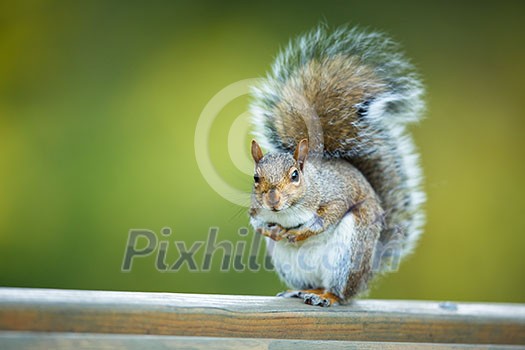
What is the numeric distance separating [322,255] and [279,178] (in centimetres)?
20

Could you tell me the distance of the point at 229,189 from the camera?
1.40 m

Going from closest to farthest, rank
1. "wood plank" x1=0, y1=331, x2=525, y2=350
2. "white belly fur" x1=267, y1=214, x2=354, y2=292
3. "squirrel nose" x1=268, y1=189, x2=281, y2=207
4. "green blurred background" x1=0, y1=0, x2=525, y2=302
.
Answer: "wood plank" x1=0, y1=331, x2=525, y2=350 → "squirrel nose" x1=268, y1=189, x2=281, y2=207 → "white belly fur" x1=267, y1=214, x2=354, y2=292 → "green blurred background" x1=0, y1=0, x2=525, y2=302

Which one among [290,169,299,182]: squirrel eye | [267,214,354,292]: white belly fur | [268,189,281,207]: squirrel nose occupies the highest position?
[290,169,299,182]: squirrel eye

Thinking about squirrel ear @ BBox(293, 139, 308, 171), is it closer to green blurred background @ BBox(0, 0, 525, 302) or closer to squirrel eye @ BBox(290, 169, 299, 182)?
squirrel eye @ BBox(290, 169, 299, 182)

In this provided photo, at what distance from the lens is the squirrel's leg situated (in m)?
1.38

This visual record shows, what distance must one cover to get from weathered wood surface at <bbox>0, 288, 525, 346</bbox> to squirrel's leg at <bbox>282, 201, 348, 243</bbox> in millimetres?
111

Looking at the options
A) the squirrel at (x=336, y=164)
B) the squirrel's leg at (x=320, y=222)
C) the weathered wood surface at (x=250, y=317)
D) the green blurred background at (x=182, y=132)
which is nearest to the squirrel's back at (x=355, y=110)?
the squirrel at (x=336, y=164)

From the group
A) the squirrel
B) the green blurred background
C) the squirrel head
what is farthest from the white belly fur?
the green blurred background

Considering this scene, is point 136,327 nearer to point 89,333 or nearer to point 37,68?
point 89,333

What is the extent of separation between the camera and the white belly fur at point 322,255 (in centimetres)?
142

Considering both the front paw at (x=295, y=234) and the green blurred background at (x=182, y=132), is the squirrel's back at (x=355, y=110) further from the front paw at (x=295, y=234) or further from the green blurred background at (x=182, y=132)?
the green blurred background at (x=182, y=132)

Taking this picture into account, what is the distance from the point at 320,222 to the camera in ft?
4.58

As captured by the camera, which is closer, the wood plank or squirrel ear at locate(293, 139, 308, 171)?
the wood plank

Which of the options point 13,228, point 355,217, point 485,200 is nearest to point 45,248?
point 13,228
